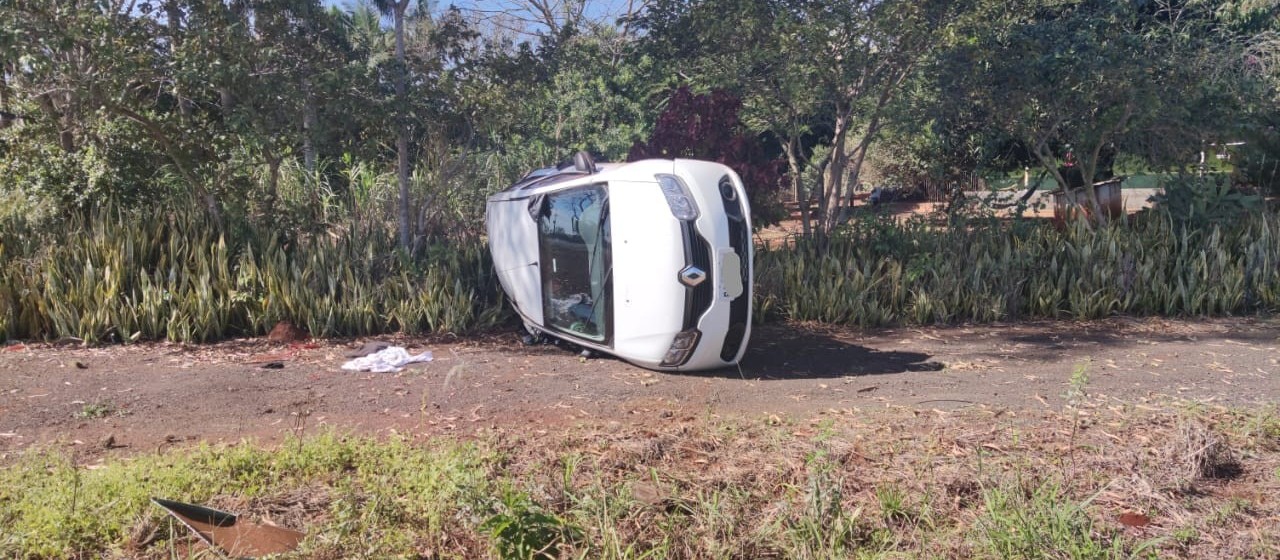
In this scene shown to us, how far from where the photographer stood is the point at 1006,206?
39.3 ft

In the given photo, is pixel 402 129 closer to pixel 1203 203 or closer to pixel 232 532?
pixel 232 532

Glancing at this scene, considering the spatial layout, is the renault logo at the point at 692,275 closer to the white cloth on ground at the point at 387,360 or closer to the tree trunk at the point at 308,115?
the white cloth on ground at the point at 387,360

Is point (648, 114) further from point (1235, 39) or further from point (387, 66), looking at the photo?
point (1235, 39)

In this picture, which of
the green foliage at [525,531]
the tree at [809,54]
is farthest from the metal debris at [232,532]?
the tree at [809,54]

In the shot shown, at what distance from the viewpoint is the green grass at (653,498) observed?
4004mm

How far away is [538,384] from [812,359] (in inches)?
95.8

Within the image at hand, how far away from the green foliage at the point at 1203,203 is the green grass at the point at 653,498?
22.9ft

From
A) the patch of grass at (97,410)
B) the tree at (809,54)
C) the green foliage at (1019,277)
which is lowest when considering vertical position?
the patch of grass at (97,410)

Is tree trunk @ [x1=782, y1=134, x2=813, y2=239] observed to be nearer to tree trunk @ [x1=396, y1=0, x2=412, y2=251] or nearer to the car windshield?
the car windshield

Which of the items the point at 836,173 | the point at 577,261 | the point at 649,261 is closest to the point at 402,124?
the point at 577,261

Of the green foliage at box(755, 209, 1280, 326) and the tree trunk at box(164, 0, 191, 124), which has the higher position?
the tree trunk at box(164, 0, 191, 124)

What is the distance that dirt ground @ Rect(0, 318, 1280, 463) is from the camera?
5.94 m

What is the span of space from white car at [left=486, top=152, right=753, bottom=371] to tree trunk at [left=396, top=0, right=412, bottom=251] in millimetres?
2249

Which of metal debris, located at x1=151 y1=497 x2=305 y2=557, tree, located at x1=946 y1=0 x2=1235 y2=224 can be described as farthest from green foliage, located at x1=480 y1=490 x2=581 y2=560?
tree, located at x1=946 y1=0 x2=1235 y2=224
